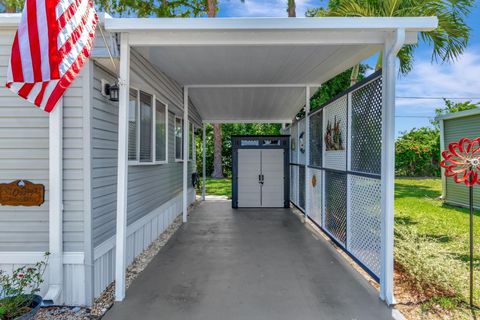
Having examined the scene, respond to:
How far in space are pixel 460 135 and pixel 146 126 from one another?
8692mm

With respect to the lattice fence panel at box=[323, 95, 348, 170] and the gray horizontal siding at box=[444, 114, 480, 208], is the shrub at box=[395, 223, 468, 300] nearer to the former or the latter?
the lattice fence panel at box=[323, 95, 348, 170]

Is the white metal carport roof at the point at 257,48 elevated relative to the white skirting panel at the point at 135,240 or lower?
elevated

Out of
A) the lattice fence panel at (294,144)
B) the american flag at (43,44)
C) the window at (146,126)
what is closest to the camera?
the american flag at (43,44)

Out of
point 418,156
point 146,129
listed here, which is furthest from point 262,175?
point 418,156

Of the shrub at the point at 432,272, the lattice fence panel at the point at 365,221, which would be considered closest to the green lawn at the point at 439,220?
the shrub at the point at 432,272

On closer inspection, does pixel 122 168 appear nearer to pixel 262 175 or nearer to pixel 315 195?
pixel 315 195

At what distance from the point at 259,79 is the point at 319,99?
12279 mm

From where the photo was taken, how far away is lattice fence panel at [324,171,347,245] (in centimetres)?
454

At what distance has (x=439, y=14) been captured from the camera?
5.80 meters

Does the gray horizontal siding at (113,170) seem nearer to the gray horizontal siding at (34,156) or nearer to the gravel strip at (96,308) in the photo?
the gray horizontal siding at (34,156)

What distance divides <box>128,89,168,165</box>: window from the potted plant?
5.23 feet

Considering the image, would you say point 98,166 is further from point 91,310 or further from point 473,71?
point 473,71

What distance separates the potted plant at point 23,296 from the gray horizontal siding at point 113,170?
1.98 ft

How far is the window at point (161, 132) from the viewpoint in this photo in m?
5.37
